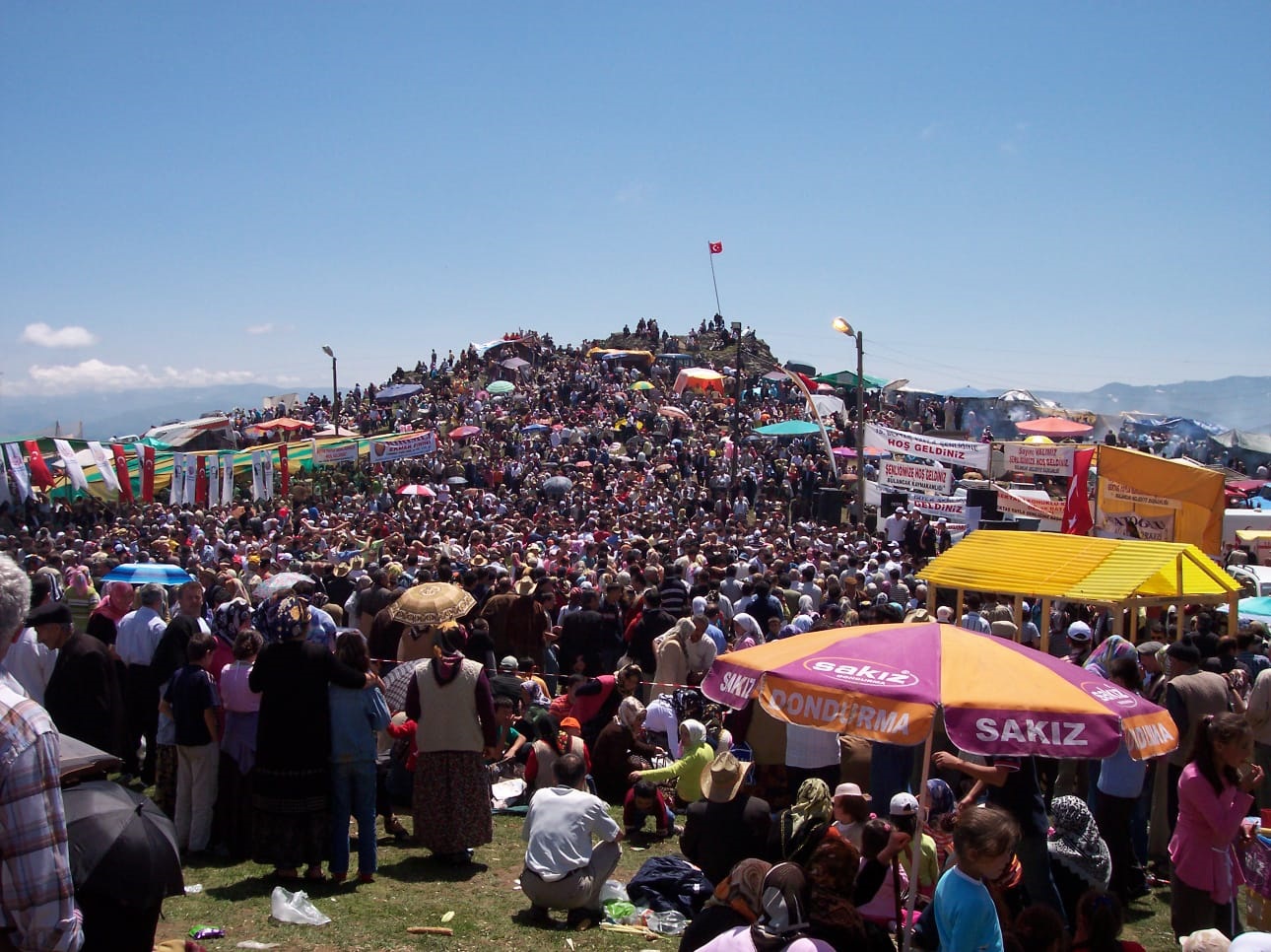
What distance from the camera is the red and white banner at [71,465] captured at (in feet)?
75.6

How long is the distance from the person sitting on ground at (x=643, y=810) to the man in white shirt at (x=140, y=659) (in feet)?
10.9

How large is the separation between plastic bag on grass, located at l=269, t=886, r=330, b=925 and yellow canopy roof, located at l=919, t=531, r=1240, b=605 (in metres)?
6.25

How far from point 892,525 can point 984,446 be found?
2.32 meters

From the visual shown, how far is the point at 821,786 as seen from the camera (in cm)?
474

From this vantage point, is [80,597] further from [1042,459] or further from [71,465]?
[1042,459]

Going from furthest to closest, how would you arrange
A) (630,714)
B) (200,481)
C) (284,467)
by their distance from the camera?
(284,467) < (200,481) < (630,714)

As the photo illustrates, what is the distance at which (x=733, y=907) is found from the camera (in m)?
3.99

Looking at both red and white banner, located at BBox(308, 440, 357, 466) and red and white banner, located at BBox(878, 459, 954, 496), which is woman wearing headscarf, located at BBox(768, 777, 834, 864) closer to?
red and white banner, located at BBox(878, 459, 954, 496)

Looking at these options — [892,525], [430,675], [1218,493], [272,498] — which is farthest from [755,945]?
[272,498]

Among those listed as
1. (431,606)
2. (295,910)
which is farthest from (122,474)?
(295,910)

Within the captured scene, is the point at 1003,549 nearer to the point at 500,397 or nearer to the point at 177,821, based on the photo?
the point at 177,821

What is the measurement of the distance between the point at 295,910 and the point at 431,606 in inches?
100

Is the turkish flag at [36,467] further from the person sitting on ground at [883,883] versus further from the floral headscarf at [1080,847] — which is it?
the floral headscarf at [1080,847]

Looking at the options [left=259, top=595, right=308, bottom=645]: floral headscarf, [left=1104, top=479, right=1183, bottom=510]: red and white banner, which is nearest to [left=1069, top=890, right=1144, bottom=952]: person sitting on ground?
[left=259, top=595, right=308, bottom=645]: floral headscarf
